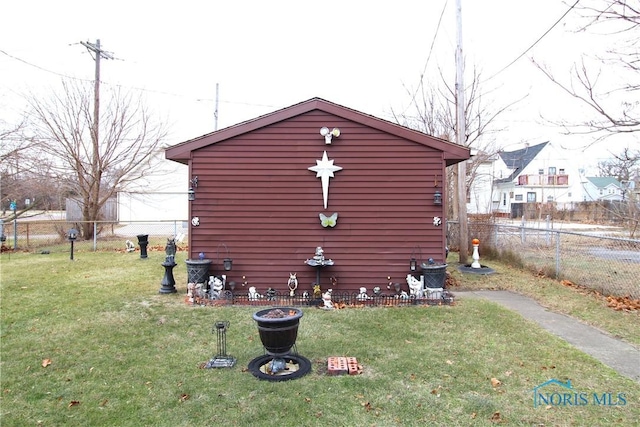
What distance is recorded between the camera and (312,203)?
7.18 meters

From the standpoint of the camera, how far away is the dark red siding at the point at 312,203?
7133 mm

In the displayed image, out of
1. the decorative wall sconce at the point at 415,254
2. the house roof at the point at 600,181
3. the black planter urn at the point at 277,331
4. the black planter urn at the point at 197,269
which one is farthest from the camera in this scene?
the house roof at the point at 600,181

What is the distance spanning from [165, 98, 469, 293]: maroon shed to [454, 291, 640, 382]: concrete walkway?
5.05 ft

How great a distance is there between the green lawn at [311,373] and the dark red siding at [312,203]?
1011mm

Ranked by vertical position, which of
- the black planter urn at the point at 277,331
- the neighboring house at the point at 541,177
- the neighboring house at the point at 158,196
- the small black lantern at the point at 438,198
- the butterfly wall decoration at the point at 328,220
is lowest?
the black planter urn at the point at 277,331

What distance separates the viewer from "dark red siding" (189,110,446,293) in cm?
713

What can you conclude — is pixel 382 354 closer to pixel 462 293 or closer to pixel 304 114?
pixel 462 293

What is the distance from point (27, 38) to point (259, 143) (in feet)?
40.8

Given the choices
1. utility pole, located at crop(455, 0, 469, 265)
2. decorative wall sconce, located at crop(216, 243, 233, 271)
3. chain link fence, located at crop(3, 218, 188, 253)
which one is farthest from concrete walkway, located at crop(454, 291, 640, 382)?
chain link fence, located at crop(3, 218, 188, 253)

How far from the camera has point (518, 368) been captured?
403cm

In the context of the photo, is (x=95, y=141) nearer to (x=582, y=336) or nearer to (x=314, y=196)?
(x=314, y=196)

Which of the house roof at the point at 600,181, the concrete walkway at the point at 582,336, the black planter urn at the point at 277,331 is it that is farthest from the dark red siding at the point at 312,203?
the house roof at the point at 600,181

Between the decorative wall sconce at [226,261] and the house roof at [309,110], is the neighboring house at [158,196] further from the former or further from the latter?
the decorative wall sconce at [226,261]

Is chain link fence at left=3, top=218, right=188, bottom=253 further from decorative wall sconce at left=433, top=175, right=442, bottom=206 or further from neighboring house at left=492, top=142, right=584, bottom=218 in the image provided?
neighboring house at left=492, top=142, right=584, bottom=218
